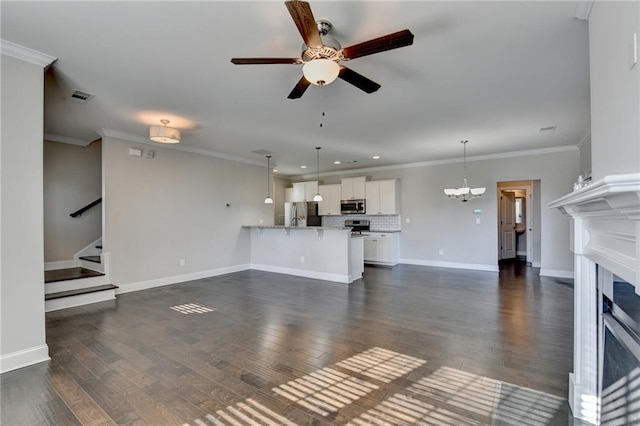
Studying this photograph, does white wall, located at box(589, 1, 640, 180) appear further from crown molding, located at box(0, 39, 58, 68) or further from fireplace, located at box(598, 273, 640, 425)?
crown molding, located at box(0, 39, 58, 68)

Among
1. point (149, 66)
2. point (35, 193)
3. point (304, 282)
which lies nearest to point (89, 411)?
point (35, 193)

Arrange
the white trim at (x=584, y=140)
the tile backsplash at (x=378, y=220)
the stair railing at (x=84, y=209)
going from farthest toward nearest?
the tile backsplash at (x=378, y=220) → the stair railing at (x=84, y=209) → the white trim at (x=584, y=140)

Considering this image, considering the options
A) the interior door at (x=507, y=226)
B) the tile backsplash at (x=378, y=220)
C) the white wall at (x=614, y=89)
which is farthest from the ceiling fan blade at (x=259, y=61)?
the interior door at (x=507, y=226)

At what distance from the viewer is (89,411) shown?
1.97 meters

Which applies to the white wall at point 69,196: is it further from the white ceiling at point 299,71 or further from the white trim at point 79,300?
the white trim at point 79,300

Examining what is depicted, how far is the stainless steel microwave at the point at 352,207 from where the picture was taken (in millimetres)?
8188

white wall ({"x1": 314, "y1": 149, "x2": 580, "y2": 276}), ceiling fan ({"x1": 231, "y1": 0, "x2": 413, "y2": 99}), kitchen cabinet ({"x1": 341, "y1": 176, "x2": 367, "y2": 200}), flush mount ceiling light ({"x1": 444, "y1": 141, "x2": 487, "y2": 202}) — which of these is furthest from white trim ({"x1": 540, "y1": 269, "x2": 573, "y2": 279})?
ceiling fan ({"x1": 231, "y1": 0, "x2": 413, "y2": 99})

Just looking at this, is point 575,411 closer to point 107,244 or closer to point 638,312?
point 638,312

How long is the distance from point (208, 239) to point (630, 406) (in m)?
6.33

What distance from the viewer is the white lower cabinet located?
7.54 meters

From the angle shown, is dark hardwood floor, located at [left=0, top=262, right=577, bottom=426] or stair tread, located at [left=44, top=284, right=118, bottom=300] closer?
Result: dark hardwood floor, located at [left=0, top=262, right=577, bottom=426]

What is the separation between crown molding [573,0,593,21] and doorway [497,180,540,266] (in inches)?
250

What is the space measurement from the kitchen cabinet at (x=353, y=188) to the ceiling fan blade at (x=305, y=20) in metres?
6.34

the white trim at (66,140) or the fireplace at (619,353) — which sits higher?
the white trim at (66,140)
